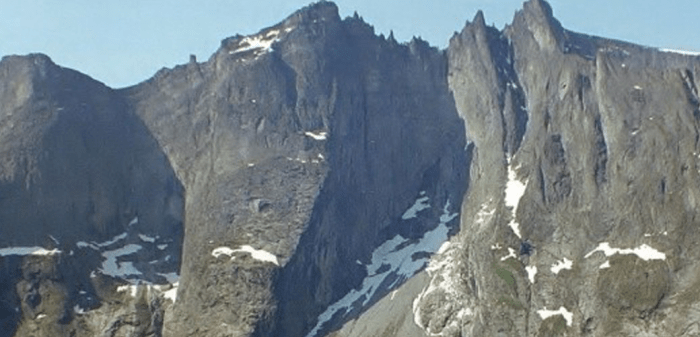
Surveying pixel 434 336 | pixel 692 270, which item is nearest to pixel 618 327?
pixel 692 270

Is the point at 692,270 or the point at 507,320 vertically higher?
the point at 692,270

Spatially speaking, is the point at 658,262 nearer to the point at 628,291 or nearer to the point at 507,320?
the point at 628,291

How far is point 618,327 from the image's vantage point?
190125 mm

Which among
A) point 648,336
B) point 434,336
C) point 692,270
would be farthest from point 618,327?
point 434,336

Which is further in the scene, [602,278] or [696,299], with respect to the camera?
[602,278]

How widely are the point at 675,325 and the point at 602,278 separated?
19.1 metres

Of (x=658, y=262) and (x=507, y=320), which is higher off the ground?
(x=658, y=262)

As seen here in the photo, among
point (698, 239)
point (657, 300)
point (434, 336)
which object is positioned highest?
point (698, 239)

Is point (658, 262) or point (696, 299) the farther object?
point (658, 262)

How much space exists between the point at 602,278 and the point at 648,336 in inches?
664

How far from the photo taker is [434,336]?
653ft

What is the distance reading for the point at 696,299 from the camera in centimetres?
18662

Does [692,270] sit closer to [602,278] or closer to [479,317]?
[602,278]

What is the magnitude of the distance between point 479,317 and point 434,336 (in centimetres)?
989
